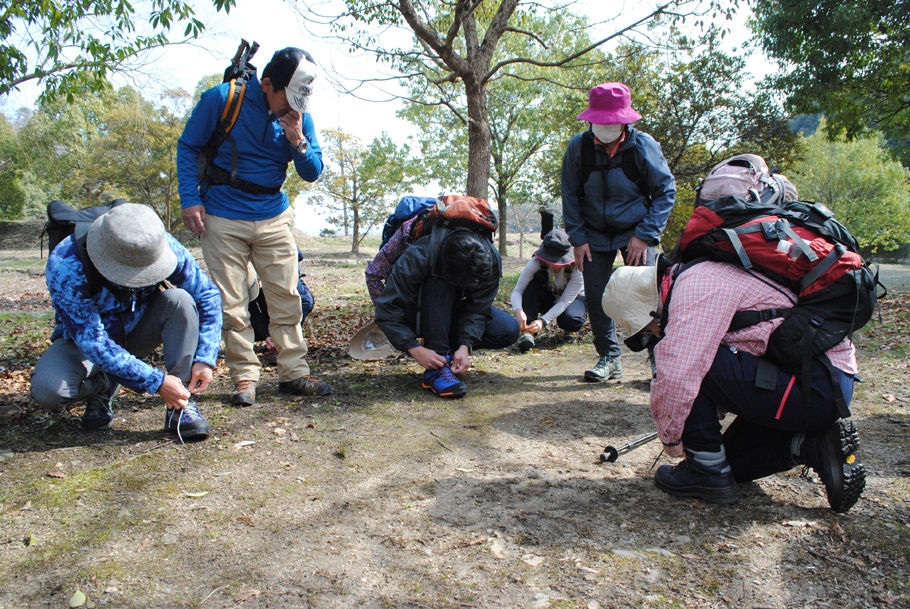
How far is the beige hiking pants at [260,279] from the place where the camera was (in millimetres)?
3523

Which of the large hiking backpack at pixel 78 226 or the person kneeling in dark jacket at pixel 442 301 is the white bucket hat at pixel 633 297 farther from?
the large hiking backpack at pixel 78 226

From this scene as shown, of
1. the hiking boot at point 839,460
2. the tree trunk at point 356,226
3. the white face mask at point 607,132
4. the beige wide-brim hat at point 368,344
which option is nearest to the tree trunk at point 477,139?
the white face mask at point 607,132

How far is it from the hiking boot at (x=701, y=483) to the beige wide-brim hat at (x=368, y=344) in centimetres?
227

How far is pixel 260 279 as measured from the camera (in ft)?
12.4

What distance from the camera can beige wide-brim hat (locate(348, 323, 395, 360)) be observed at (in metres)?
4.18

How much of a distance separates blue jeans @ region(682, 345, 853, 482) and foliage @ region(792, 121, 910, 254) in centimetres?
2304

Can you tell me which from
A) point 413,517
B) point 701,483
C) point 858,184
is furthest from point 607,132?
point 858,184

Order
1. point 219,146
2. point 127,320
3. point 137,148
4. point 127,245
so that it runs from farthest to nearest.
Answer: point 137,148, point 219,146, point 127,320, point 127,245

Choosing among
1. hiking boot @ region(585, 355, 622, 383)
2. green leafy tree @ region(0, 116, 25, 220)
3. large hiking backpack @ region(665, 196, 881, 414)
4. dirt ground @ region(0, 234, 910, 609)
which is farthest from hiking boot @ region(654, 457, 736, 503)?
green leafy tree @ region(0, 116, 25, 220)

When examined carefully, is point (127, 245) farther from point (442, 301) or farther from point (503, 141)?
point (503, 141)

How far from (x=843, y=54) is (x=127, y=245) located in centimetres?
1237

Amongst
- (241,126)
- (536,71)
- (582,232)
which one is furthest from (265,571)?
(536,71)

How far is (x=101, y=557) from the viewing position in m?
1.99

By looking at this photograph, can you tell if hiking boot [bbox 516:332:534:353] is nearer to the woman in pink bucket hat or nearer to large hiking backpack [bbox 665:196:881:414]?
the woman in pink bucket hat
